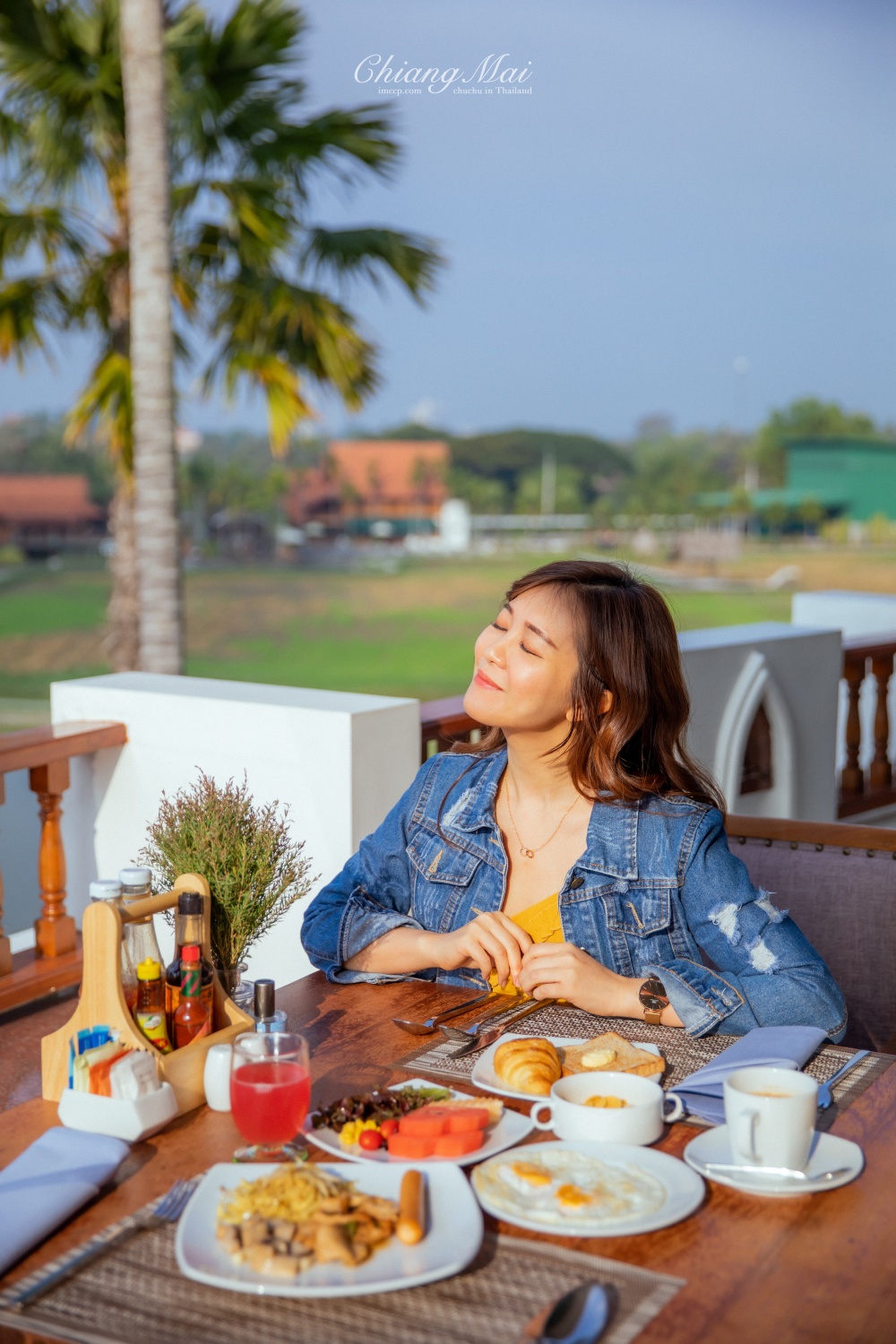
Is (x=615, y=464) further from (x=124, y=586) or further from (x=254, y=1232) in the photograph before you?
(x=254, y=1232)

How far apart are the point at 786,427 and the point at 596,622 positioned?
47577 mm

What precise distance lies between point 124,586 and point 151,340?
4421mm

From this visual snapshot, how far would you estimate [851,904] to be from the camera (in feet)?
6.64

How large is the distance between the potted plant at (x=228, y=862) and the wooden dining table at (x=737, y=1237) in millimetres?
172

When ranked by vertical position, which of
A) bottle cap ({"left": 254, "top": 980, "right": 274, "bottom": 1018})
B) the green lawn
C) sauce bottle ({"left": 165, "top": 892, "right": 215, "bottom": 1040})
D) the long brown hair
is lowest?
the green lawn

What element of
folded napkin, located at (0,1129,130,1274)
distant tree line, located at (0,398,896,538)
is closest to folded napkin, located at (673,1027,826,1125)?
folded napkin, located at (0,1129,130,1274)

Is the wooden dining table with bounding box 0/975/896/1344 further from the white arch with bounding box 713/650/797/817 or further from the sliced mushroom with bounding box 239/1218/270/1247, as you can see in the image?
the white arch with bounding box 713/650/797/817

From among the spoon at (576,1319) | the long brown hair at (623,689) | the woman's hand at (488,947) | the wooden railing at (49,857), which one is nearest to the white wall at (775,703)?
the wooden railing at (49,857)

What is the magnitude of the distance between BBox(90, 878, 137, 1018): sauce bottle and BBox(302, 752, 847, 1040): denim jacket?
1.42 ft

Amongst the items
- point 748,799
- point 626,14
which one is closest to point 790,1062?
point 748,799

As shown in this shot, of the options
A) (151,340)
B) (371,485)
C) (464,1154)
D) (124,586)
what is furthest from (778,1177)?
(371,485)

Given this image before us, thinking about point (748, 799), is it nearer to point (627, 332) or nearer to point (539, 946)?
point (539, 946)

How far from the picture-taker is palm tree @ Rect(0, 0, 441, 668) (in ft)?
28.5

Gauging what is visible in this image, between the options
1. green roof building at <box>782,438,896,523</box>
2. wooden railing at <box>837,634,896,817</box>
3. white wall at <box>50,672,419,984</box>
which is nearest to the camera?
white wall at <box>50,672,419,984</box>
